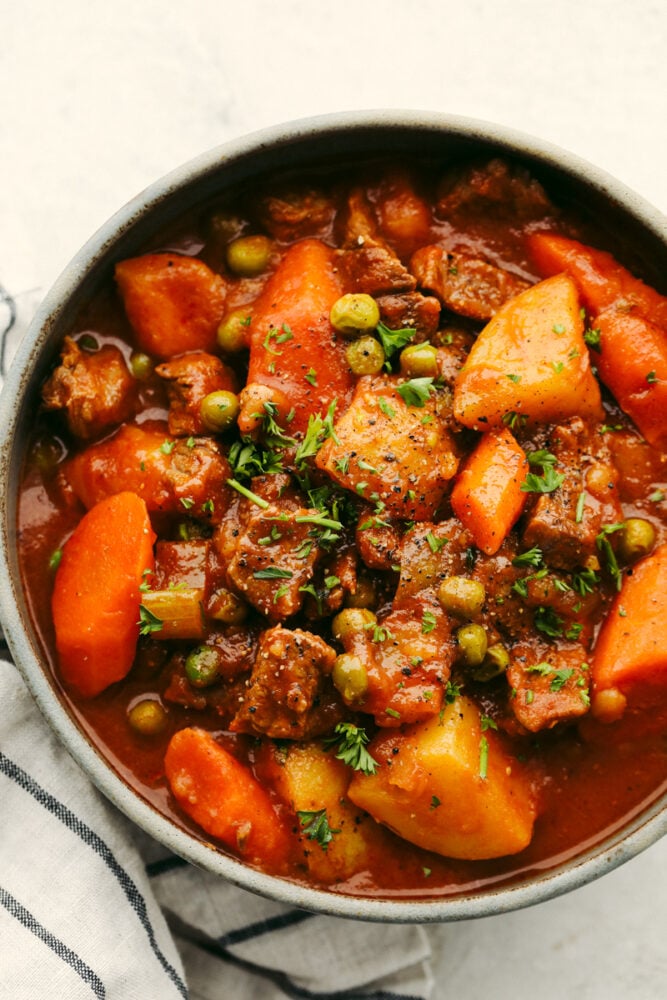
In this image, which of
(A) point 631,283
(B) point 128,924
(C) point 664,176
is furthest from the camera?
(C) point 664,176

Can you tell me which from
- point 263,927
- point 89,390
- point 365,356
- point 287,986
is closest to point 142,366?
point 89,390

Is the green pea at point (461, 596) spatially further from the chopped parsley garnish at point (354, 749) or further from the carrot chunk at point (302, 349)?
the carrot chunk at point (302, 349)

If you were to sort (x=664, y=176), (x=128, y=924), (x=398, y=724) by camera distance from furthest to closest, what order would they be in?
(x=664, y=176), (x=128, y=924), (x=398, y=724)

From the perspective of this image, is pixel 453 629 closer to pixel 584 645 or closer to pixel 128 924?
pixel 584 645

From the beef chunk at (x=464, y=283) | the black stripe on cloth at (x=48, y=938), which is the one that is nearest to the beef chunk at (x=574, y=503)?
the beef chunk at (x=464, y=283)

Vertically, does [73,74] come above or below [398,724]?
above

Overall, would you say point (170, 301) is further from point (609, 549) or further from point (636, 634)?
point (636, 634)

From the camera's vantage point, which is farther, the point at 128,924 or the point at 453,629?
the point at 128,924

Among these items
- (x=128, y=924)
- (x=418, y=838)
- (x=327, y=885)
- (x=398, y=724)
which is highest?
(x=398, y=724)

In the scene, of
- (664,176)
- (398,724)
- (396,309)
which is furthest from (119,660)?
(664,176)
